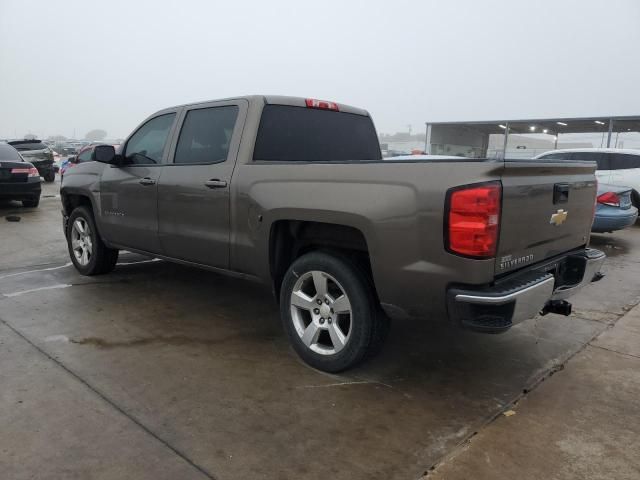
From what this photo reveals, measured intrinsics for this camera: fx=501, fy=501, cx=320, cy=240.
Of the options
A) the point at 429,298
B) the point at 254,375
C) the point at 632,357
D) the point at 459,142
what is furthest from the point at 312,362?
the point at 459,142

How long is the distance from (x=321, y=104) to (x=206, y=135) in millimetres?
1041

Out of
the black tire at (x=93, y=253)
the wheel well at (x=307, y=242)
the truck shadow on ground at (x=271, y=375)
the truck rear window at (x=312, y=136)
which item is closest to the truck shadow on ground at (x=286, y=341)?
the truck shadow on ground at (x=271, y=375)

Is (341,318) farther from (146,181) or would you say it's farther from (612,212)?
(612,212)

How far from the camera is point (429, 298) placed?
279cm

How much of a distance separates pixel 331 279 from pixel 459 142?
36.2 meters

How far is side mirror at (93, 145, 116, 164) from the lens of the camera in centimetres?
463

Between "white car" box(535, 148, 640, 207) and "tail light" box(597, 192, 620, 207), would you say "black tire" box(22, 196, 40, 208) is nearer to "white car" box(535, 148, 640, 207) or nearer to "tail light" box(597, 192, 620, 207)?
"white car" box(535, 148, 640, 207)

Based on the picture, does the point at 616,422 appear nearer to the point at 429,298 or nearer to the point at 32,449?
the point at 429,298

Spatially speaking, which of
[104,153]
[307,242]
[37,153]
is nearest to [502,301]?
[307,242]

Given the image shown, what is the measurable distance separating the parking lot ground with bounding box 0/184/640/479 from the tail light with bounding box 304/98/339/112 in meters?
1.89

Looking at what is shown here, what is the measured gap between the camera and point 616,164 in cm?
1077

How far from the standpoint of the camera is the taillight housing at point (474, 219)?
2566mm

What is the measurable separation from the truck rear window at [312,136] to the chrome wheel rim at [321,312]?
1101 millimetres

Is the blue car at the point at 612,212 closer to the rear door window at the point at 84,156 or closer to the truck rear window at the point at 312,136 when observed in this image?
the truck rear window at the point at 312,136
